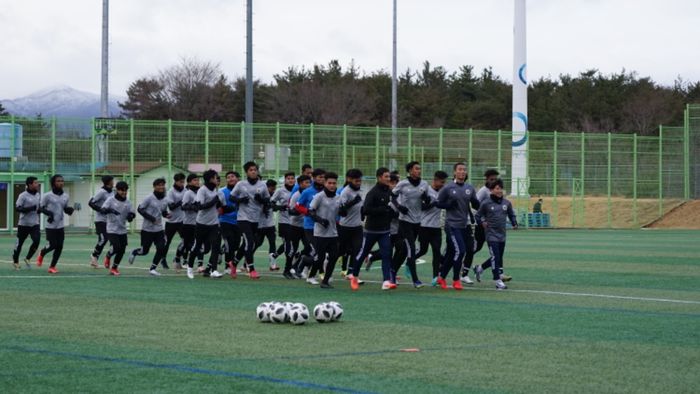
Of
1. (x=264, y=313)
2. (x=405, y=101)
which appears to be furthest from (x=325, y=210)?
(x=405, y=101)

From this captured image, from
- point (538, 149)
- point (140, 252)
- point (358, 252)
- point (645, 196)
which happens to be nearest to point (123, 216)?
point (140, 252)

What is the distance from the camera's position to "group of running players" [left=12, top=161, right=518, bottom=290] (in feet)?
63.3

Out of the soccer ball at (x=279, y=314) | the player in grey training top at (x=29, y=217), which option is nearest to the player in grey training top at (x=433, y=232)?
the soccer ball at (x=279, y=314)

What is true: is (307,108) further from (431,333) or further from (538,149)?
(431,333)

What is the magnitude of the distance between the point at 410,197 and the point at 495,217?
152 centimetres

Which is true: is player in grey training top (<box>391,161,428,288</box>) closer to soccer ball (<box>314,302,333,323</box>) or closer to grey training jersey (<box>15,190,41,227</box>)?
soccer ball (<box>314,302,333,323</box>)

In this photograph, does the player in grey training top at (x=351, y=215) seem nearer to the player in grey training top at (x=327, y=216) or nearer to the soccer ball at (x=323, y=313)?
the player in grey training top at (x=327, y=216)

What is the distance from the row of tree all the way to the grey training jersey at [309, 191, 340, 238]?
229 feet

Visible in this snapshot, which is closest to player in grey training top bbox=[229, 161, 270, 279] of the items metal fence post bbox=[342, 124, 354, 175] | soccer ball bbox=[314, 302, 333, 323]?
soccer ball bbox=[314, 302, 333, 323]

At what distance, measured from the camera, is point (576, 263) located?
2631 centimetres

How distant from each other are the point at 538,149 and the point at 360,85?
143 ft

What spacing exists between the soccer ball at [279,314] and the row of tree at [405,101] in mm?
76166

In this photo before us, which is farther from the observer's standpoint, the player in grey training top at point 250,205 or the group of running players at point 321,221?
the player in grey training top at point 250,205

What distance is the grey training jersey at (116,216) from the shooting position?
897 inches
